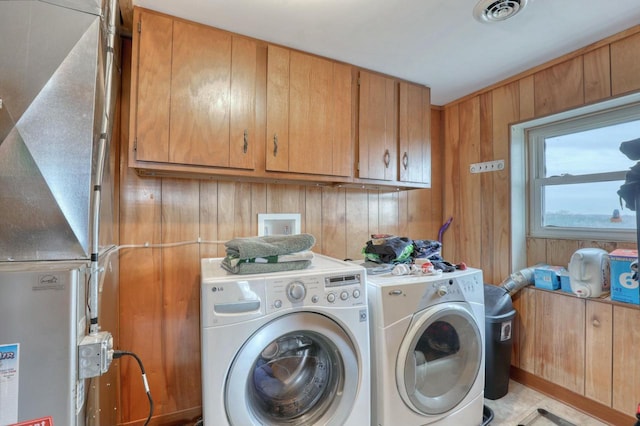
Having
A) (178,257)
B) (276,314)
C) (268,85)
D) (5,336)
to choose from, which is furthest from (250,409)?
(268,85)

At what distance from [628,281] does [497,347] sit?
2.61ft

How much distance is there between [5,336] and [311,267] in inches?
38.9

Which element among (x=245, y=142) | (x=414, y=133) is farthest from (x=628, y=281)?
(x=245, y=142)

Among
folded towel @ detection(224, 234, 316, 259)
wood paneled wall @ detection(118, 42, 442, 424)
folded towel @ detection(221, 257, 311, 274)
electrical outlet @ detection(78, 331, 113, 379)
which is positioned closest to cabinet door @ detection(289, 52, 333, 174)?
wood paneled wall @ detection(118, 42, 442, 424)

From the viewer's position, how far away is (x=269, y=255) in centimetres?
122

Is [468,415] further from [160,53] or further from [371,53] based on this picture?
[160,53]

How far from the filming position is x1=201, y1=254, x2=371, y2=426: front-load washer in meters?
1.05

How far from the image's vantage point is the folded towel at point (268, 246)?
1.19 m

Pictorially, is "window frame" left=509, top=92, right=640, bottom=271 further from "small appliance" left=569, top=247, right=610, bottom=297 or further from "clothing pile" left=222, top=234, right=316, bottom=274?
"clothing pile" left=222, top=234, right=316, bottom=274

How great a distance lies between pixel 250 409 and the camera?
1113 mm

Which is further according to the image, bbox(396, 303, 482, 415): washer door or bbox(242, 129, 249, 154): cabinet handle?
bbox(242, 129, 249, 154): cabinet handle

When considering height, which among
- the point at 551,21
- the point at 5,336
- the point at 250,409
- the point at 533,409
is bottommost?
the point at 533,409

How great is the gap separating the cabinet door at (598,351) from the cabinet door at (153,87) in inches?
100

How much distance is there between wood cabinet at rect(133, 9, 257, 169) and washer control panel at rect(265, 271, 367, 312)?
758mm
